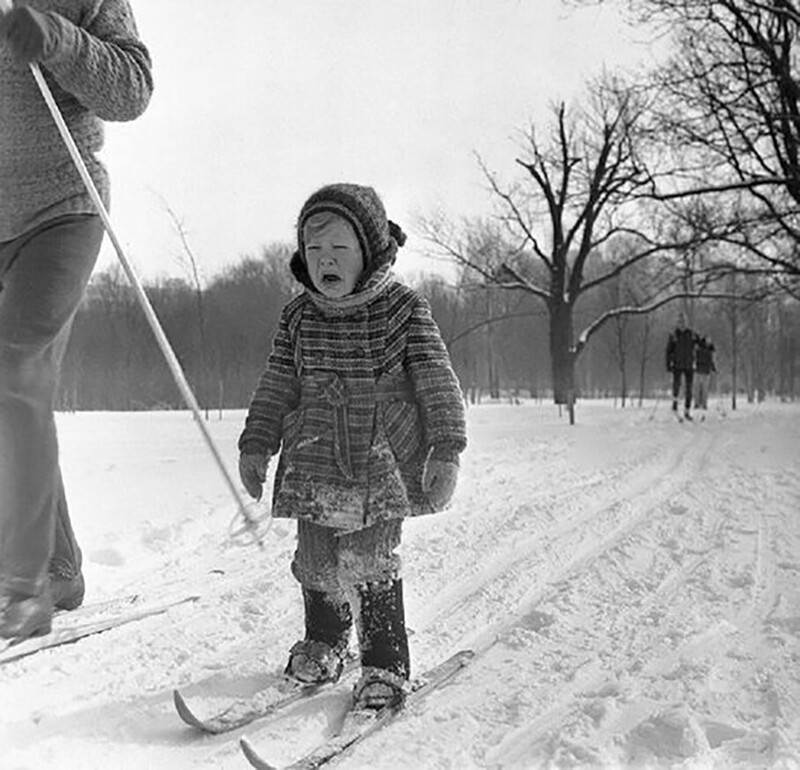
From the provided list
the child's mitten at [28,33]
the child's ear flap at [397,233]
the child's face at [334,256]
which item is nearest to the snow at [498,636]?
the child's face at [334,256]

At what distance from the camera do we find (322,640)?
75.2 inches

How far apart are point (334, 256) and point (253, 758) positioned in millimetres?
983

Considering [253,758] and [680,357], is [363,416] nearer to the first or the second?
[253,758]

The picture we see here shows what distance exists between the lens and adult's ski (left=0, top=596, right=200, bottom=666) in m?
1.94

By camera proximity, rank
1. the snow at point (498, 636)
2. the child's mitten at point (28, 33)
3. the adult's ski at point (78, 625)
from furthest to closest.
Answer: the adult's ski at point (78, 625) < the child's mitten at point (28, 33) < the snow at point (498, 636)

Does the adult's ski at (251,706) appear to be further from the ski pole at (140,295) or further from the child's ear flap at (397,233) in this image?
the child's ear flap at (397,233)

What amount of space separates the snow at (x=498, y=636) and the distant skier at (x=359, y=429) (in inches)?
8.8

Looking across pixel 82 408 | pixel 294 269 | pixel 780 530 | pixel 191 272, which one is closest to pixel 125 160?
pixel 294 269

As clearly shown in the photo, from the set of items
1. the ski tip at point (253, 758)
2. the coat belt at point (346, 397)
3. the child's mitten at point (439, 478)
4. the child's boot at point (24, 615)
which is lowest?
the ski tip at point (253, 758)

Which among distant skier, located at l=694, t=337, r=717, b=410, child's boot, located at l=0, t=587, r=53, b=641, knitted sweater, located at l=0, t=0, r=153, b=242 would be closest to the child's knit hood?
knitted sweater, located at l=0, t=0, r=153, b=242

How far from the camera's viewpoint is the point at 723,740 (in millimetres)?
1500

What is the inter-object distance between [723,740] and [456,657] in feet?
2.03

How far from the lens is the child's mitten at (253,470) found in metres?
1.87

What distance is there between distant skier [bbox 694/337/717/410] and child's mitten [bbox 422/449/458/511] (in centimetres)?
1253
